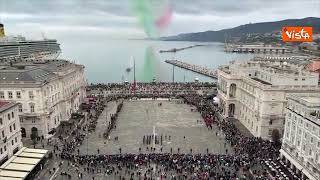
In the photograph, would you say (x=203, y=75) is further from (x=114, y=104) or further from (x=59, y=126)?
(x=59, y=126)

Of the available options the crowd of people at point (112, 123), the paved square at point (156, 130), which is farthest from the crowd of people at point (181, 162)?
the crowd of people at point (112, 123)

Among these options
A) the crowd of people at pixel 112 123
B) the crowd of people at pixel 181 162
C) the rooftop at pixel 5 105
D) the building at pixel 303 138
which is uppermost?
the rooftop at pixel 5 105

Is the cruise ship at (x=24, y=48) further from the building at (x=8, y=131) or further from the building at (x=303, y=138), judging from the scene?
the building at (x=303, y=138)

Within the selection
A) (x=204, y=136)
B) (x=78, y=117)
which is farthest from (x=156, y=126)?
(x=78, y=117)

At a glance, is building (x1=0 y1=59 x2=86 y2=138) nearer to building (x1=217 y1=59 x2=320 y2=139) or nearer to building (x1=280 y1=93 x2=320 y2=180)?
building (x1=217 y1=59 x2=320 y2=139)

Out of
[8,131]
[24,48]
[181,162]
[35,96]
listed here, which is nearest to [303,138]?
[181,162]

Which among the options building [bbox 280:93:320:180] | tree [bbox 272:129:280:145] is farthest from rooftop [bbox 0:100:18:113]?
tree [bbox 272:129:280:145]
